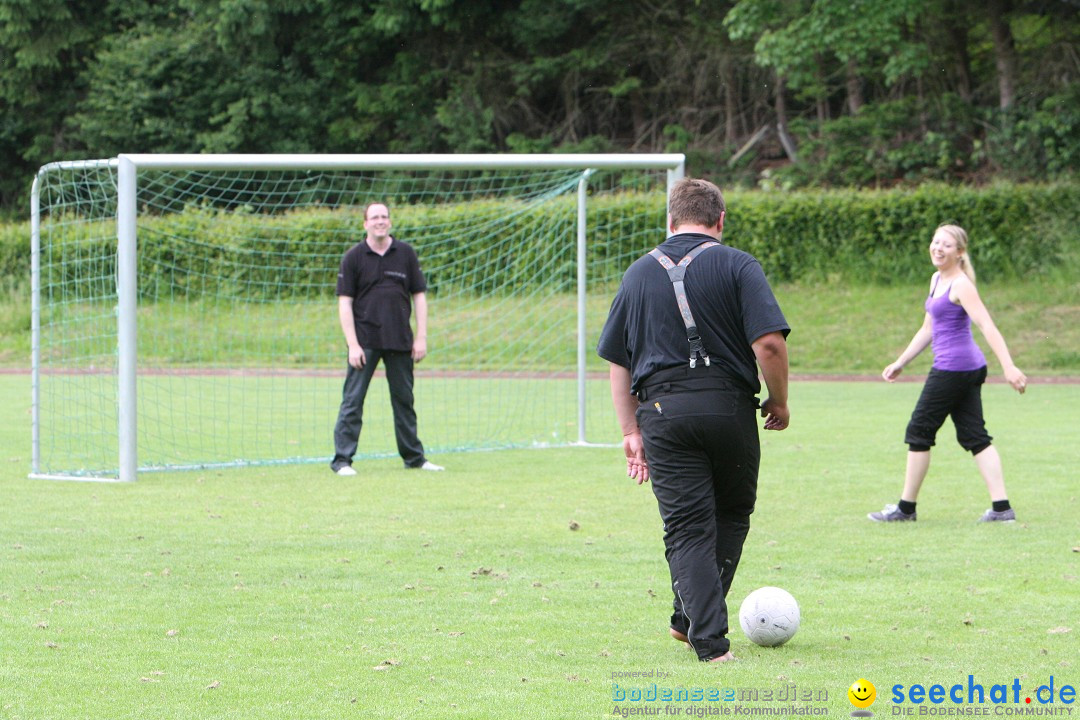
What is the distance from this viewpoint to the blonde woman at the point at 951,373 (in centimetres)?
807

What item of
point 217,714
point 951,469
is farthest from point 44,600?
point 951,469

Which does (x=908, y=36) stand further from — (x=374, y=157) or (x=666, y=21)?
(x=374, y=157)

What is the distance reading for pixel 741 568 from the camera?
7.07 m

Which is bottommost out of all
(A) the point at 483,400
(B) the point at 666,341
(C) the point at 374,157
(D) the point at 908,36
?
(A) the point at 483,400

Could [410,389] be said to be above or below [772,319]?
below

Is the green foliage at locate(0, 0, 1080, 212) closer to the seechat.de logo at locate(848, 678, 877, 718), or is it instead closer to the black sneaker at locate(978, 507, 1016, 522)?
the black sneaker at locate(978, 507, 1016, 522)

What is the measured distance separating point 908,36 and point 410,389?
25558 mm

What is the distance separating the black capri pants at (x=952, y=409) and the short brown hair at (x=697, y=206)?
343cm

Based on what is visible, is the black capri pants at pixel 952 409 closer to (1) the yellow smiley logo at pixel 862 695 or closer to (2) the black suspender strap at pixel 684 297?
(2) the black suspender strap at pixel 684 297

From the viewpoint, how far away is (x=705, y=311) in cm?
509

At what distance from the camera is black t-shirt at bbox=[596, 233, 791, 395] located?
16.5 feet

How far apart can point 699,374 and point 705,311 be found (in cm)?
24

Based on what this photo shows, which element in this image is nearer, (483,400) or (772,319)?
(772,319)

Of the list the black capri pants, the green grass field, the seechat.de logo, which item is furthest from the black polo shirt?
the seechat.de logo
